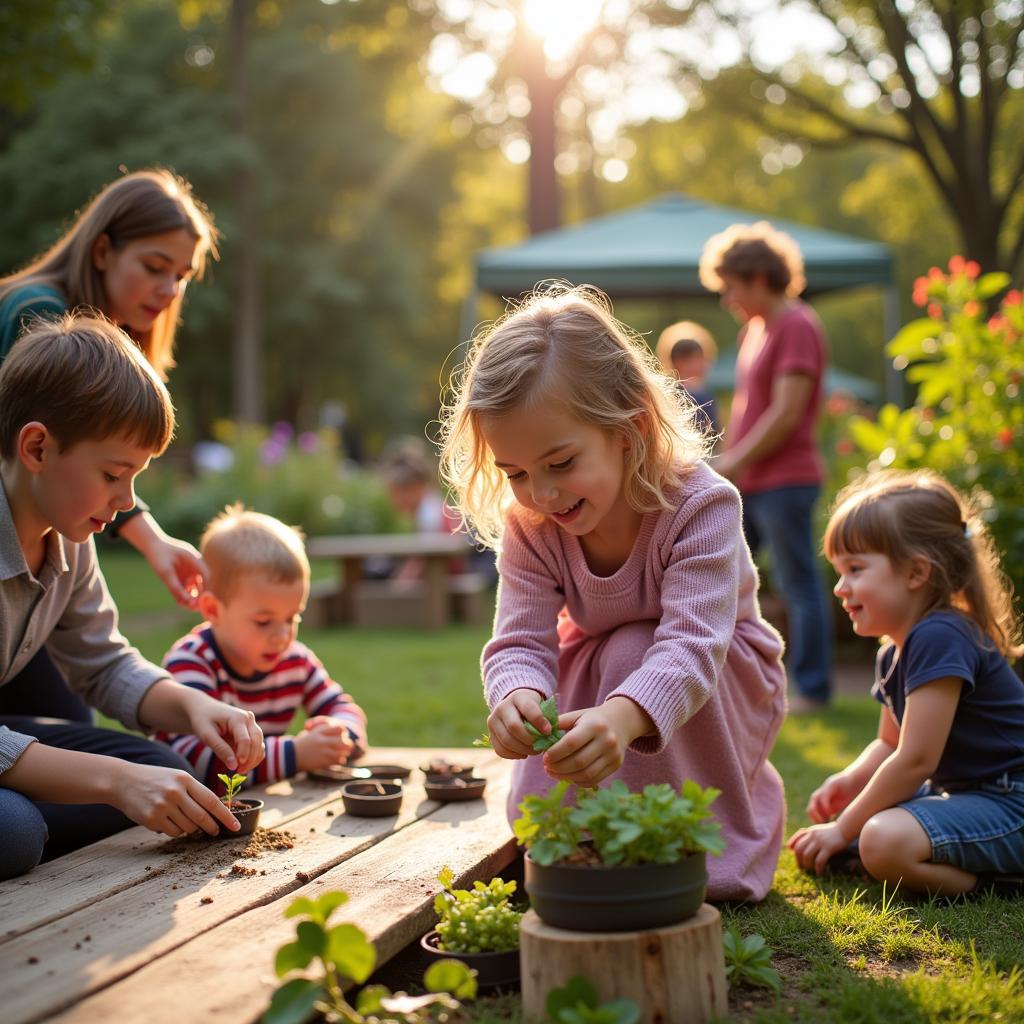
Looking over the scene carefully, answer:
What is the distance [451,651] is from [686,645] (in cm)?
543

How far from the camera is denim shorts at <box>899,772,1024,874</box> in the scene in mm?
2834

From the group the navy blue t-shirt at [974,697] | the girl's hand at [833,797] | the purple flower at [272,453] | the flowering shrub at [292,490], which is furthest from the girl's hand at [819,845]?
the purple flower at [272,453]

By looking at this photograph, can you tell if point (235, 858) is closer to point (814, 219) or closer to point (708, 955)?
point (708, 955)

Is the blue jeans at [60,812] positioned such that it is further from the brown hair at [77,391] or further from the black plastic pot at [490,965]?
the black plastic pot at [490,965]

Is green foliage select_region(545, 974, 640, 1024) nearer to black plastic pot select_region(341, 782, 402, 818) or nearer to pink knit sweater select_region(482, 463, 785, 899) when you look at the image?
pink knit sweater select_region(482, 463, 785, 899)

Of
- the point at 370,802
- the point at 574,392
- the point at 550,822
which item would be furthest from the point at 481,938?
the point at 574,392

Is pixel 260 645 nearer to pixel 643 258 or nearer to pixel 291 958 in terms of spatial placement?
pixel 291 958

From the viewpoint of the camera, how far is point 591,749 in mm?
2225

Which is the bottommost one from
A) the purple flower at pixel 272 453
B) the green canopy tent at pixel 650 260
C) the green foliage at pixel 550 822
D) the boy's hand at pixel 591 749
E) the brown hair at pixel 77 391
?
the green foliage at pixel 550 822

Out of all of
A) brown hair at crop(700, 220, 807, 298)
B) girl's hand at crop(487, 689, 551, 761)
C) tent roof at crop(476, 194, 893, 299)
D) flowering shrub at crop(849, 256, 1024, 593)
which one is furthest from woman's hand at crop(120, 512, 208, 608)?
tent roof at crop(476, 194, 893, 299)

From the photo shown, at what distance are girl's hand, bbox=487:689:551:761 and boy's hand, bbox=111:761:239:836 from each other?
66 centimetres

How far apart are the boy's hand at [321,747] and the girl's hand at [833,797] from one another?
132 cm

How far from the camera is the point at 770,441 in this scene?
5684mm

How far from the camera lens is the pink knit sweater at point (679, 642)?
265cm
